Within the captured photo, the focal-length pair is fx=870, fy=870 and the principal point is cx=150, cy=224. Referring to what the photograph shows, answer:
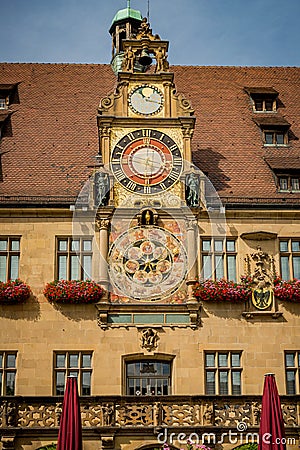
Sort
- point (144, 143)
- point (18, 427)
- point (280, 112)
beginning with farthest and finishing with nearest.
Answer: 1. point (280, 112)
2. point (144, 143)
3. point (18, 427)

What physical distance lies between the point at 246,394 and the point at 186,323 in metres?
2.28

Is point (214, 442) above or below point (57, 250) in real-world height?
below

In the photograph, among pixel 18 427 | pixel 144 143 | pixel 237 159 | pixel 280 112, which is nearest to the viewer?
pixel 18 427

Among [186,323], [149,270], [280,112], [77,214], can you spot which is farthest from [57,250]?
[280,112]

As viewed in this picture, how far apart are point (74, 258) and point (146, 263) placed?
1.87m

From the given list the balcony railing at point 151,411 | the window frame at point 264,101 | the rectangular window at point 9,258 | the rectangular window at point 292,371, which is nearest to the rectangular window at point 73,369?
the balcony railing at point 151,411

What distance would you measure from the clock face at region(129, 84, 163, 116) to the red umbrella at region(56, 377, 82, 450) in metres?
8.47

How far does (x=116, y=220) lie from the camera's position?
74.0 ft

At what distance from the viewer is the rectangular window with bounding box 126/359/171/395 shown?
21594 mm

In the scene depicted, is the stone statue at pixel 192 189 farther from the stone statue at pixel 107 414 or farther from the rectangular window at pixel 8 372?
the rectangular window at pixel 8 372

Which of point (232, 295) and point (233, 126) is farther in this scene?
point (233, 126)

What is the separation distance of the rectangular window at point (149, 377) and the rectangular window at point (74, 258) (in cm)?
264

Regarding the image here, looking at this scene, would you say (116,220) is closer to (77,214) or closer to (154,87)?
(77,214)

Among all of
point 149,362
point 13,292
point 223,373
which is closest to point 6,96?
point 13,292
